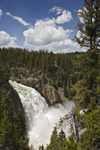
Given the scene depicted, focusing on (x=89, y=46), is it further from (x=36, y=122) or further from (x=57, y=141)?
(x=36, y=122)

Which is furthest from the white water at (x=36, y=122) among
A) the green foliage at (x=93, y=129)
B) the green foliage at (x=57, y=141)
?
the green foliage at (x=93, y=129)

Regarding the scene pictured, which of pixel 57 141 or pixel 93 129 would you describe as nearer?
pixel 93 129

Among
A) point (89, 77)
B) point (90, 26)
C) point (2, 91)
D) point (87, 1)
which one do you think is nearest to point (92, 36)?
point (90, 26)

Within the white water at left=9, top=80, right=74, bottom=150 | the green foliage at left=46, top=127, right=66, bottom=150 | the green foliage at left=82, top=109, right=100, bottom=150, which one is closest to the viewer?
the green foliage at left=82, top=109, right=100, bottom=150

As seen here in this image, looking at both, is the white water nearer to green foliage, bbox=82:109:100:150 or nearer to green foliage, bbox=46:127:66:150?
green foliage, bbox=46:127:66:150

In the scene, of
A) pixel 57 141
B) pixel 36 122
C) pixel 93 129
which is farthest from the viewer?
pixel 36 122

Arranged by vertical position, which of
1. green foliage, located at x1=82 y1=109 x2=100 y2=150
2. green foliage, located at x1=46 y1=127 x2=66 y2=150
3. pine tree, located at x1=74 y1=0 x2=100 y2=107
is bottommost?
green foliage, located at x1=46 y1=127 x2=66 y2=150

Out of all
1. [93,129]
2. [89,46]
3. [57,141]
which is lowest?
[57,141]

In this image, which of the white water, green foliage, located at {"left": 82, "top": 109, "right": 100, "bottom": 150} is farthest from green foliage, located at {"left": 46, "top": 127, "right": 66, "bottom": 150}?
the white water

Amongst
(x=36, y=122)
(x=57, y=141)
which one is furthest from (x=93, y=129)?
(x=36, y=122)

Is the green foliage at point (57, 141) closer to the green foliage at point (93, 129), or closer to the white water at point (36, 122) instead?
the green foliage at point (93, 129)

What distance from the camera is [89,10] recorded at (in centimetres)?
828

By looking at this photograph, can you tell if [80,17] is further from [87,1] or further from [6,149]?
[6,149]

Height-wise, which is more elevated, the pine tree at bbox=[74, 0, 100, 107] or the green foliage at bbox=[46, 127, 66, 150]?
the pine tree at bbox=[74, 0, 100, 107]
